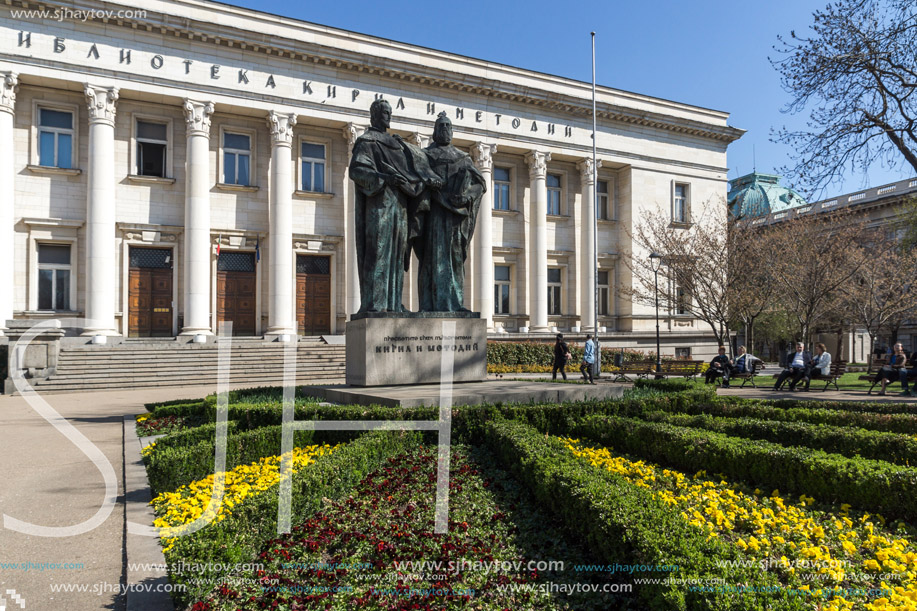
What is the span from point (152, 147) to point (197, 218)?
4181 millimetres

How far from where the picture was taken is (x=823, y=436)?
23.7ft

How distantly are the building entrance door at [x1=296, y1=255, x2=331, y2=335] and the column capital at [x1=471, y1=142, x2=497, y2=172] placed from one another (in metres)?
9.32

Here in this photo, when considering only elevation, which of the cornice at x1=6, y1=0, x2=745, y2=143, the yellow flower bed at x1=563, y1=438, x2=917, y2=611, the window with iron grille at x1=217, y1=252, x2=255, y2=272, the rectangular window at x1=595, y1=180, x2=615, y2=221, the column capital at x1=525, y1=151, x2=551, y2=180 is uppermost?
the cornice at x1=6, y1=0, x2=745, y2=143

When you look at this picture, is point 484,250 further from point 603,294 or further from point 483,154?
point 603,294

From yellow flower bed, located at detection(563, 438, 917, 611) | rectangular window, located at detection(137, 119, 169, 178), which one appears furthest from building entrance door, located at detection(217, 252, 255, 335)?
yellow flower bed, located at detection(563, 438, 917, 611)

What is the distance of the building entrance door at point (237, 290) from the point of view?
28000 mm

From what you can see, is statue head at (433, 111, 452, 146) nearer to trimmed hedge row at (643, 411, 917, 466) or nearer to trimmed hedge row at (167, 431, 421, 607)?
trimmed hedge row at (643, 411, 917, 466)

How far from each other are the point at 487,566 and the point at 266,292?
85.9 feet

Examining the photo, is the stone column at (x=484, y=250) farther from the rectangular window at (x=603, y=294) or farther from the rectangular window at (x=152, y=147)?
the rectangular window at (x=152, y=147)

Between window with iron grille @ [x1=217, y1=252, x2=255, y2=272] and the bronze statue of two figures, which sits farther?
window with iron grille @ [x1=217, y1=252, x2=255, y2=272]

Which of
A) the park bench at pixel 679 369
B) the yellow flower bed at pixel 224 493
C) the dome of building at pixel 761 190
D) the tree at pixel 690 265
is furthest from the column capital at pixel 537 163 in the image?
the dome of building at pixel 761 190

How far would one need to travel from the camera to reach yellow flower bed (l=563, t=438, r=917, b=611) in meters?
3.83

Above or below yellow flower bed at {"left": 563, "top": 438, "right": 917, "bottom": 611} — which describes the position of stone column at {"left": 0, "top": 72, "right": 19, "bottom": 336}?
above

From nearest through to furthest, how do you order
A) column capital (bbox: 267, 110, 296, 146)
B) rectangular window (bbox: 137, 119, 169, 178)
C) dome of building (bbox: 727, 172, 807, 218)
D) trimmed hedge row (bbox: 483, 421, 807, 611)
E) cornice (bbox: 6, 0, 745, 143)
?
trimmed hedge row (bbox: 483, 421, 807, 611), cornice (bbox: 6, 0, 745, 143), rectangular window (bbox: 137, 119, 169, 178), column capital (bbox: 267, 110, 296, 146), dome of building (bbox: 727, 172, 807, 218)
